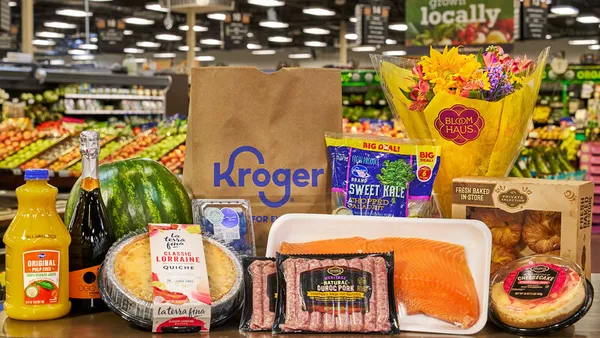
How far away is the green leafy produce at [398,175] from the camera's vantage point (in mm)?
1804

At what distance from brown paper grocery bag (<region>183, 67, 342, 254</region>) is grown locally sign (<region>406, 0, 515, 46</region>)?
7.22m

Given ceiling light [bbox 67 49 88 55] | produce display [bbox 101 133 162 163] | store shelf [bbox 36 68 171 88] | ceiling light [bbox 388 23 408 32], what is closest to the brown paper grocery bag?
produce display [bbox 101 133 162 163]

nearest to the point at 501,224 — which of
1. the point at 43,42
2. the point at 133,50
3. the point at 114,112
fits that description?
the point at 114,112

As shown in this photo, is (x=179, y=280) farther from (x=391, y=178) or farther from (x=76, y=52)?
(x=76, y=52)

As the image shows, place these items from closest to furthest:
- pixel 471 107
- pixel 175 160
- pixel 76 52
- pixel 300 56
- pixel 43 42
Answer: pixel 471 107 < pixel 175 160 < pixel 43 42 < pixel 76 52 < pixel 300 56

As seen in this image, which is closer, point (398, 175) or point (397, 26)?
point (398, 175)

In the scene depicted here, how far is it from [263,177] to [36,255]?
612 millimetres

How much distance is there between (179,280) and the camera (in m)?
1.59

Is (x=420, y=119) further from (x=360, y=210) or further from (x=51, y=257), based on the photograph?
(x=51, y=257)

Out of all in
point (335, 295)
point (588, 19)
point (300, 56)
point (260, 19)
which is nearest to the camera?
point (335, 295)

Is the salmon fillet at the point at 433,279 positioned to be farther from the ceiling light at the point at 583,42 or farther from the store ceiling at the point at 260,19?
the ceiling light at the point at 583,42

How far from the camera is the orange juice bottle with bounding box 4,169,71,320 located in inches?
62.3

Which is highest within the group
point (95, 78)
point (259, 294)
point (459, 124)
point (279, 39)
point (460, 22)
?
point (279, 39)

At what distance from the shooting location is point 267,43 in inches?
1158
